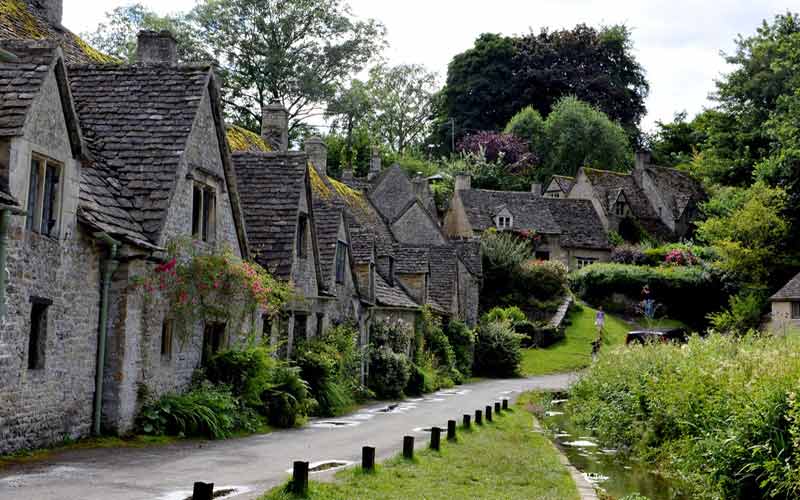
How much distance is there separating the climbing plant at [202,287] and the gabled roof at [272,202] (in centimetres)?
401

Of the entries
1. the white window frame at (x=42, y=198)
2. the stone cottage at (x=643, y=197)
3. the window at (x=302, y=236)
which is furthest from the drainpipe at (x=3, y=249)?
the stone cottage at (x=643, y=197)

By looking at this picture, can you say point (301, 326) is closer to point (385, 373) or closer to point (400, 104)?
point (385, 373)

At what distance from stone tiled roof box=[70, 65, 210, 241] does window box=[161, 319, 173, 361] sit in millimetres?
2042

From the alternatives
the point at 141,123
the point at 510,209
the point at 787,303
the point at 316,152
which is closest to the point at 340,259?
the point at 141,123

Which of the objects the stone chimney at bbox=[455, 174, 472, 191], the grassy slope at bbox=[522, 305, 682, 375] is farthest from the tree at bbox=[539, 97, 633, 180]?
the grassy slope at bbox=[522, 305, 682, 375]

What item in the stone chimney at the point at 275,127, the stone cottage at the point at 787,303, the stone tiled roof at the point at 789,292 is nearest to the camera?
the stone chimney at the point at 275,127

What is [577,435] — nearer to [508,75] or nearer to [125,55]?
[125,55]

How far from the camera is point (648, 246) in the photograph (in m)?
78.0

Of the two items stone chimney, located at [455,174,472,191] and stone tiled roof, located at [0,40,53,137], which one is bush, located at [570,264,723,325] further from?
stone tiled roof, located at [0,40,53,137]

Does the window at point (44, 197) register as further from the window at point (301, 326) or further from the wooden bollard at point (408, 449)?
the window at point (301, 326)

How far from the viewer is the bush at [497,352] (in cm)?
4953

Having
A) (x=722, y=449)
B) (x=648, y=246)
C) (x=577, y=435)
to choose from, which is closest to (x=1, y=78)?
(x=722, y=449)

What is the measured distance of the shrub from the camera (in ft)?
111

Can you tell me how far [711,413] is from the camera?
55.4ft
